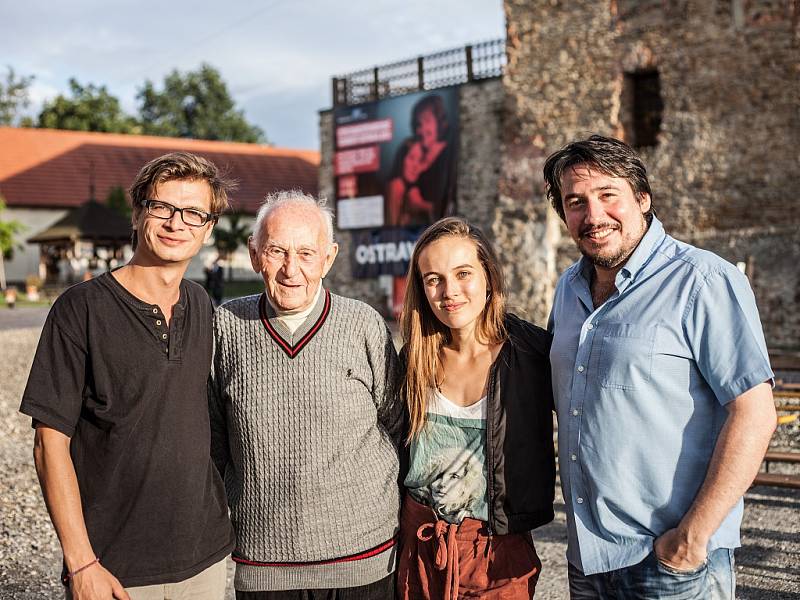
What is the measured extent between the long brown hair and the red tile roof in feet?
104

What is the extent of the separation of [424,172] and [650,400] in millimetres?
17003

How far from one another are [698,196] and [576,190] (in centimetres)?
1245

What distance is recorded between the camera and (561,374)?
2.35m

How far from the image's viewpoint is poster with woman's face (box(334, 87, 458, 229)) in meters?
18.5

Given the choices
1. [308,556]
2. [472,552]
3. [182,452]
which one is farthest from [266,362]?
[472,552]

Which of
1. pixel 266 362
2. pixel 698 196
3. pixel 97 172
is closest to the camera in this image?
pixel 266 362

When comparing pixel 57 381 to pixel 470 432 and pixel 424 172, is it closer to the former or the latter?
pixel 470 432

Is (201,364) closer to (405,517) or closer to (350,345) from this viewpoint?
(350,345)

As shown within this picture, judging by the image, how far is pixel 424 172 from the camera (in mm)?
18828

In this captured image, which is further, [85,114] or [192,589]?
[85,114]

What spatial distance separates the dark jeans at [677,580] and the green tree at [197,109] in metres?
54.4

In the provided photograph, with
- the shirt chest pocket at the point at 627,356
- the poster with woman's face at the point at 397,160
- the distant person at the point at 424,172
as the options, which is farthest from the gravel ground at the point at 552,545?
the poster with woman's face at the point at 397,160

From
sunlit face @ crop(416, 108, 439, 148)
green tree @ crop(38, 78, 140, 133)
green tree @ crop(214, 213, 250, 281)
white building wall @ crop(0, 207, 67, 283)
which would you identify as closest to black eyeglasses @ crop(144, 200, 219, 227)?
sunlit face @ crop(416, 108, 439, 148)

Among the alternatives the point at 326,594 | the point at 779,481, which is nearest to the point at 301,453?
the point at 326,594
